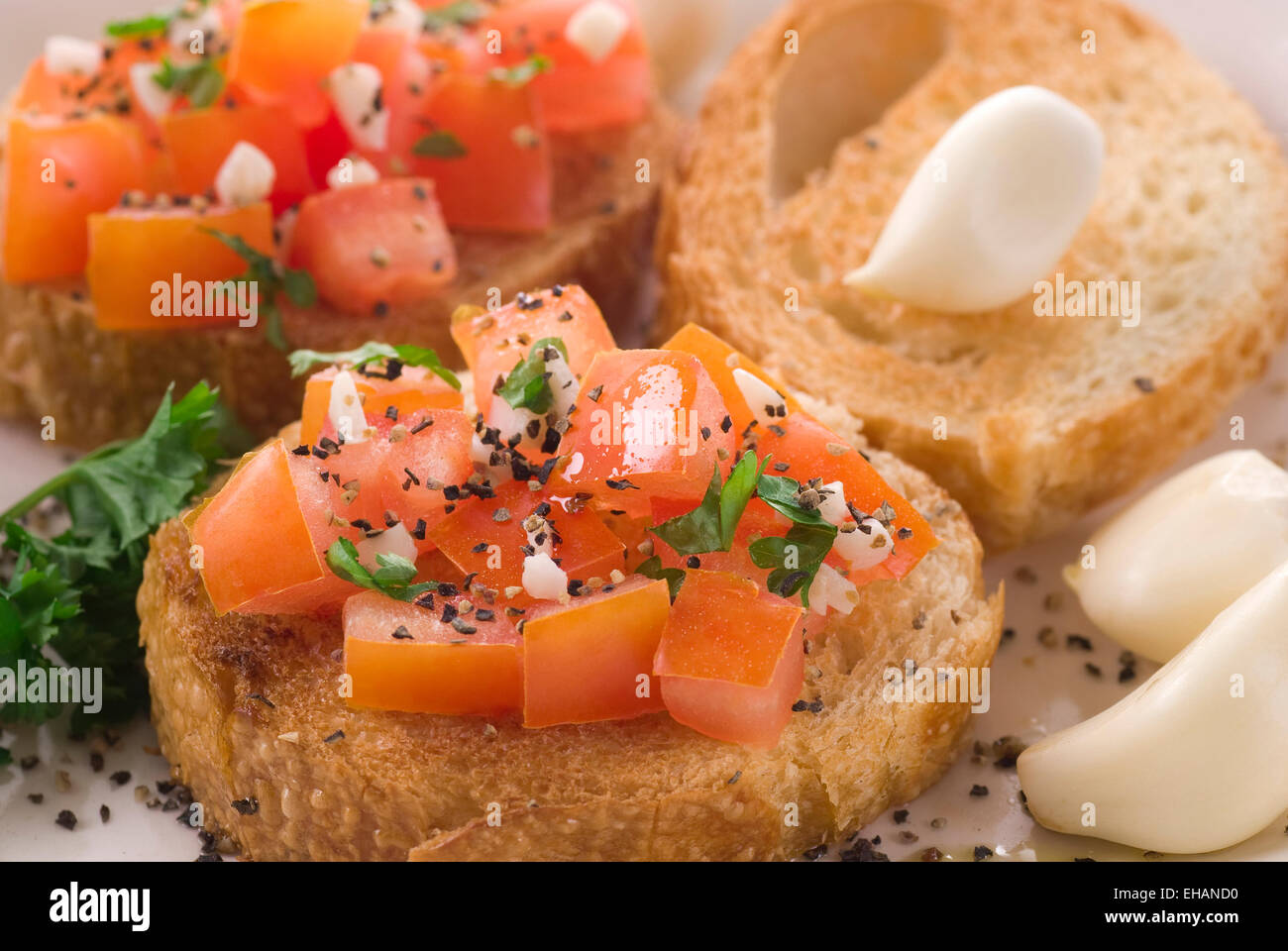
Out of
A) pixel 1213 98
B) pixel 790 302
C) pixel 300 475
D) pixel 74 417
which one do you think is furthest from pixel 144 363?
pixel 1213 98

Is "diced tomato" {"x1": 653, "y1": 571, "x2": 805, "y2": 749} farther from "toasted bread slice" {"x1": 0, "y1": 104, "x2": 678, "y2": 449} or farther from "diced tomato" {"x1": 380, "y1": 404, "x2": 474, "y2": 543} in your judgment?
"toasted bread slice" {"x1": 0, "y1": 104, "x2": 678, "y2": 449}

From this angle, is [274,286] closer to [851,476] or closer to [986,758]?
[851,476]

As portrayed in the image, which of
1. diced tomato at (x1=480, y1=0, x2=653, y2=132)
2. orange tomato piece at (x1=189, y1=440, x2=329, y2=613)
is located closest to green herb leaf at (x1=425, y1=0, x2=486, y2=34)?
diced tomato at (x1=480, y1=0, x2=653, y2=132)

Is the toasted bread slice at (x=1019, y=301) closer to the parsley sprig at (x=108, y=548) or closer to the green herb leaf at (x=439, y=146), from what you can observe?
the green herb leaf at (x=439, y=146)

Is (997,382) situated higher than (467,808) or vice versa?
(997,382)

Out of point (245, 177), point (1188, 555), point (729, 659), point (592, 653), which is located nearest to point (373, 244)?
point (245, 177)

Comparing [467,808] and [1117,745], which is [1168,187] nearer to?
[1117,745]
